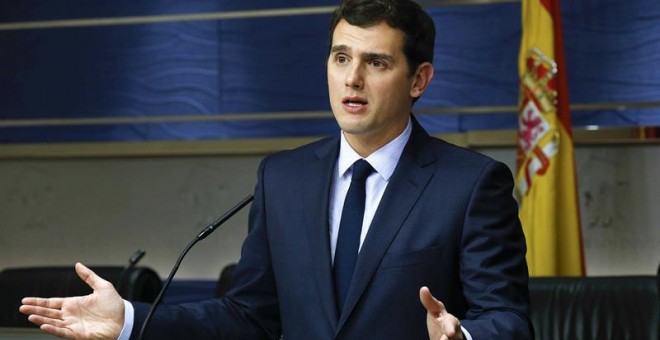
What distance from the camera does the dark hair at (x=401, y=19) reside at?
233 centimetres

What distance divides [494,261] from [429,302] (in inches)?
12.7

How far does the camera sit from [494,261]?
2.23 metres

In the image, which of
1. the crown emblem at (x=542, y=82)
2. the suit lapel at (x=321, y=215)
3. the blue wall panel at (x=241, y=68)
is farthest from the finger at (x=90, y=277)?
the blue wall panel at (x=241, y=68)

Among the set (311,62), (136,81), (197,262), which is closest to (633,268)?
(311,62)

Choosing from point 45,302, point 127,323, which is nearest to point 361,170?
point 127,323

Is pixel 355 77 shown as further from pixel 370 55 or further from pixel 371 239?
pixel 371 239

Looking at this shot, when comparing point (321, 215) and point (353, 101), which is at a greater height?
point (353, 101)

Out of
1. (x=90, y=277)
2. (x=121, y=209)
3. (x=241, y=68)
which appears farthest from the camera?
(x=121, y=209)

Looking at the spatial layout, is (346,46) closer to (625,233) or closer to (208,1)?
(625,233)

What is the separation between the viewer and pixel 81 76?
573 centimetres

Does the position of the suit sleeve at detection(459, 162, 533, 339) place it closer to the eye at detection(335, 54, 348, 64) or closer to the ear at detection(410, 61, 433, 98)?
the ear at detection(410, 61, 433, 98)

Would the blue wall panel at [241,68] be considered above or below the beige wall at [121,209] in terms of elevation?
above

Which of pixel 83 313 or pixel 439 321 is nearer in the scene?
pixel 439 321

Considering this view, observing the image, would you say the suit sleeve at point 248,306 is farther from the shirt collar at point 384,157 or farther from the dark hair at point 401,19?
the dark hair at point 401,19
